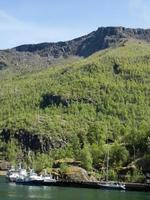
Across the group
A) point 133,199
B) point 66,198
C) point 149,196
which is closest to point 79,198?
point 66,198

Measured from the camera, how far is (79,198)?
169 metres

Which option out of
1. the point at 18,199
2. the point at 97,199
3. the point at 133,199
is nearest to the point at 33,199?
the point at 18,199

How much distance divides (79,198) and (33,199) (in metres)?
13.1

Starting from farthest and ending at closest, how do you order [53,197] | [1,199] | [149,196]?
[149,196]
[53,197]
[1,199]

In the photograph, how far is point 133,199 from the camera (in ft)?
562

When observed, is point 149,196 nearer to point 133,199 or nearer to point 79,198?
point 133,199

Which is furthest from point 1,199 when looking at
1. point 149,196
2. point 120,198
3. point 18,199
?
point 149,196

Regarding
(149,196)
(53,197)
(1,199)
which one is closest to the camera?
(1,199)

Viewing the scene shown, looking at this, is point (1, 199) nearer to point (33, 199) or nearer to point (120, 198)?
point (33, 199)

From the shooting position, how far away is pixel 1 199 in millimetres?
163000

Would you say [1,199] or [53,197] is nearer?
[1,199]

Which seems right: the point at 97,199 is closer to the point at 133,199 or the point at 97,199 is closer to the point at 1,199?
the point at 133,199

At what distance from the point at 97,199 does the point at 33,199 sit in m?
18.1

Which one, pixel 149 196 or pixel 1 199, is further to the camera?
pixel 149 196
